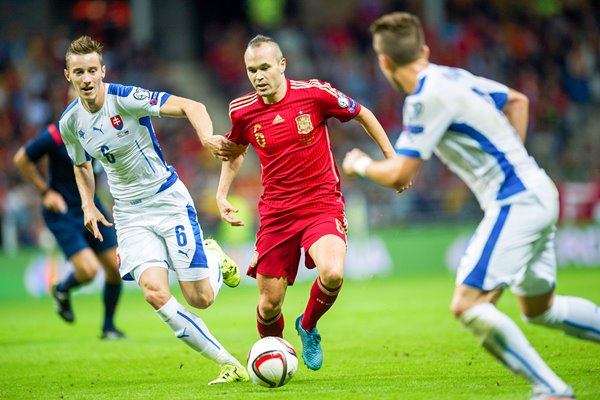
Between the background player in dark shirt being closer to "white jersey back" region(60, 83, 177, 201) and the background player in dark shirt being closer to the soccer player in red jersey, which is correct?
"white jersey back" region(60, 83, 177, 201)

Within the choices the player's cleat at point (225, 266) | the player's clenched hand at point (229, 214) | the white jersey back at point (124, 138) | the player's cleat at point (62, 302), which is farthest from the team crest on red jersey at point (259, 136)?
the player's cleat at point (62, 302)

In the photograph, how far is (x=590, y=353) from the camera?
327 inches

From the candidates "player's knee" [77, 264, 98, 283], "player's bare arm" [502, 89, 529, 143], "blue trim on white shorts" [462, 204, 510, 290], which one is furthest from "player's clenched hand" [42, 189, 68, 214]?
"blue trim on white shorts" [462, 204, 510, 290]

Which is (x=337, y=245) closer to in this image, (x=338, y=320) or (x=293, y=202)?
(x=293, y=202)

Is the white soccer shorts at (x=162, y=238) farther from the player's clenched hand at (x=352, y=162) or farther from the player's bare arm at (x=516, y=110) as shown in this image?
the player's bare arm at (x=516, y=110)

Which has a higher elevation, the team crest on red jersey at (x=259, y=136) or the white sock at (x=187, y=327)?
the team crest on red jersey at (x=259, y=136)

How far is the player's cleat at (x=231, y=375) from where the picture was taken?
7.52 meters

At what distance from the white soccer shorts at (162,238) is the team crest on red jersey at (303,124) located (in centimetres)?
119

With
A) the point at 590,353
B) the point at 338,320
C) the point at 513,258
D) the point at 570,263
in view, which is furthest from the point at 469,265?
the point at 570,263

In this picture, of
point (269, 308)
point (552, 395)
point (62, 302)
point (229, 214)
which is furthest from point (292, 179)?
point (62, 302)

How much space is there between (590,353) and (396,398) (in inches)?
103

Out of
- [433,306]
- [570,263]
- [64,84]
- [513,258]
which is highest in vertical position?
[513,258]

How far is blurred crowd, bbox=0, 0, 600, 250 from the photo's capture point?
2050cm

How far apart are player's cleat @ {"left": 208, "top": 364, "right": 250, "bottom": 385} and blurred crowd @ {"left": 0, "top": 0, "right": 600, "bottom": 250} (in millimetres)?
11630
